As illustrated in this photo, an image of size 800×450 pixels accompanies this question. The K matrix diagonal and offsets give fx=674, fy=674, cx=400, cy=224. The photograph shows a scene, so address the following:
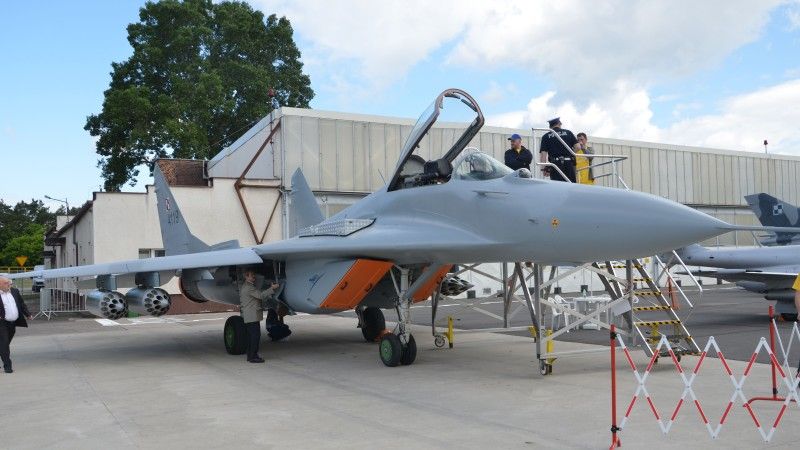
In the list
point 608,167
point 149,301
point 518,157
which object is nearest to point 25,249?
point 608,167

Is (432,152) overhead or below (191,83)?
below

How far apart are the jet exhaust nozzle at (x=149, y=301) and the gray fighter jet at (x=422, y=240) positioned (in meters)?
0.02

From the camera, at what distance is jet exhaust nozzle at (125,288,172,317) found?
1180 centimetres

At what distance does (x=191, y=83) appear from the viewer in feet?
122

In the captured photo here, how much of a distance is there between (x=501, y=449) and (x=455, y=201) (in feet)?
14.4

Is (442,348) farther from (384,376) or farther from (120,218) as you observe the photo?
(120,218)

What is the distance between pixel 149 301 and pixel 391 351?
4621 millimetres

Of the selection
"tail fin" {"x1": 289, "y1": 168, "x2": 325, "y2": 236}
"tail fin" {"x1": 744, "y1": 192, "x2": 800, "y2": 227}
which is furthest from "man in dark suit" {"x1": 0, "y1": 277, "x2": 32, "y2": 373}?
"tail fin" {"x1": 744, "y1": 192, "x2": 800, "y2": 227}

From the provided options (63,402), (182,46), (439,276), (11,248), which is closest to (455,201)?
(439,276)

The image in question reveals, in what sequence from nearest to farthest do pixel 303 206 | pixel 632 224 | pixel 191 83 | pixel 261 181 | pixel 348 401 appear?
1. pixel 632 224
2. pixel 348 401
3. pixel 303 206
4. pixel 261 181
5. pixel 191 83

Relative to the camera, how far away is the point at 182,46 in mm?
38406

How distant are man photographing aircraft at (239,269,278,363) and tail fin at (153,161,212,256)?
3.88 meters

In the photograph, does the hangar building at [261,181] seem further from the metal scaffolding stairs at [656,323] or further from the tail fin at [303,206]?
the metal scaffolding stairs at [656,323]

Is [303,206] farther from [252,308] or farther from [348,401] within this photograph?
[348,401]
